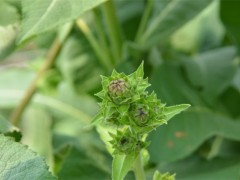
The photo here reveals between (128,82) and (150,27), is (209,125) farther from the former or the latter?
(128,82)

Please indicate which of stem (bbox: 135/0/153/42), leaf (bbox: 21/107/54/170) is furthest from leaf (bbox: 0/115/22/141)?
leaf (bbox: 21/107/54/170)

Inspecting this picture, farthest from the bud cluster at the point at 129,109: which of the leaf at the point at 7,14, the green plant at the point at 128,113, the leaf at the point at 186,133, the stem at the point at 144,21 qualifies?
the stem at the point at 144,21

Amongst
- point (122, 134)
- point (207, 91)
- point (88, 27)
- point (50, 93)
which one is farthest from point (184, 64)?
point (122, 134)

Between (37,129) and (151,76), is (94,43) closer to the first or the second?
(151,76)

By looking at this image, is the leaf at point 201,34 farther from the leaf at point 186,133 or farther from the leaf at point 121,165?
the leaf at point 121,165

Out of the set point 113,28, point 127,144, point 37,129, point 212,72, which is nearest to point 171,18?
point 113,28

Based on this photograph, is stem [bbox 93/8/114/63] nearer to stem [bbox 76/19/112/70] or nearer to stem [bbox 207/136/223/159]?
stem [bbox 76/19/112/70]
